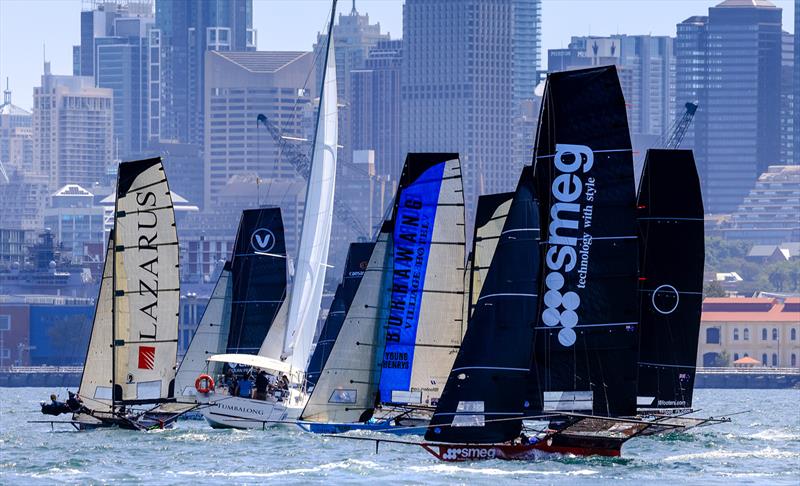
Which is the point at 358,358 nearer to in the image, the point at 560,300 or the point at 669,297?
the point at 669,297

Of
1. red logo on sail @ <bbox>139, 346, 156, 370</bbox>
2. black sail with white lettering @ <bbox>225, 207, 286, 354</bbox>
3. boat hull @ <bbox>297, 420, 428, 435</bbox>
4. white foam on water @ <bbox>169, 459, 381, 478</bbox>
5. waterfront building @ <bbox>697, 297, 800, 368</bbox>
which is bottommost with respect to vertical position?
waterfront building @ <bbox>697, 297, 800, 368</bbox>

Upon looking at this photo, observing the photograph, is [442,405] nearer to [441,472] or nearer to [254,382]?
[441,472]

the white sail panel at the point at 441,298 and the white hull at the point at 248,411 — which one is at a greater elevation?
the white sail panel at the point at 441,298

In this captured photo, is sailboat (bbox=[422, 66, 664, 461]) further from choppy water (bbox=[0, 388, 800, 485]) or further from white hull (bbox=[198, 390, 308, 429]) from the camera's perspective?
white hull (bbox=[198, 390, 308, 429])

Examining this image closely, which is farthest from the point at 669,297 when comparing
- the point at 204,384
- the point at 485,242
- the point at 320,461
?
the point at 204,384

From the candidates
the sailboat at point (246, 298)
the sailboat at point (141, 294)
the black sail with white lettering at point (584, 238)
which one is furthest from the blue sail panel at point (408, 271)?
→ the sailboat at point (246, 298)

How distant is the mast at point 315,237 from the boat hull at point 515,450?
14199 mm

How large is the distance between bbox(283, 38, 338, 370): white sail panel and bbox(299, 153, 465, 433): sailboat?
673cm

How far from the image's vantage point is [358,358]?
4919 centimetres

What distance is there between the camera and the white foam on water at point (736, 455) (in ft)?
156

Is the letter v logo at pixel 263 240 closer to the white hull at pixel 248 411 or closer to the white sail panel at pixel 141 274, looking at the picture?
the white hull at pixel 248 411

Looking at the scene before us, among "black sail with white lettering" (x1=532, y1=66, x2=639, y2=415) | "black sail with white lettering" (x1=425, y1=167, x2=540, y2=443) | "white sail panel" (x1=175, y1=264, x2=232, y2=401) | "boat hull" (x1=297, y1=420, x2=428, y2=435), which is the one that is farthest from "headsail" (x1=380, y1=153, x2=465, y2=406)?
"white sail panel" (x1=175, y1=264, x2=232, y2=401)

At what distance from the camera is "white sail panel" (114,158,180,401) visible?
175 ft

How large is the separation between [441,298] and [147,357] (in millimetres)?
7591
